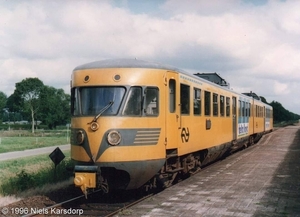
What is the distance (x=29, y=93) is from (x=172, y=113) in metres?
65.6

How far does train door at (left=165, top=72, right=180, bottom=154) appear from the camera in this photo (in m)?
10.1

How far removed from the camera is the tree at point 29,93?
70.9 m

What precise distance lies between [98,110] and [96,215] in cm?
210

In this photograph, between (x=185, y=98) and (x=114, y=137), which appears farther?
(x=185, y=98)

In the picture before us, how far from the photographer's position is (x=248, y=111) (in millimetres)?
23938

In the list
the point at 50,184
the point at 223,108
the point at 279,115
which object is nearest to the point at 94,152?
the point at 50,184

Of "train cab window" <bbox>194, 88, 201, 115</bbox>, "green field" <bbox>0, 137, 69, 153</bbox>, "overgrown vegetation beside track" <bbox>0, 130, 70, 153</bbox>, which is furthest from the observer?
"overgrown vegetation beside track" <bbox>0, 130, 70, 153</bbox>

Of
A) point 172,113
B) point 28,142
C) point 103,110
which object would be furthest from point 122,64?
point 28,142

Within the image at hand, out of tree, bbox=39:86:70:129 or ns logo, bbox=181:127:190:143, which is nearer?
ns logo, bbox=181:127:190:143

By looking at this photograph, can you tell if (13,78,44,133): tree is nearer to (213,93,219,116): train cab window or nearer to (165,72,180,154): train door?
(213,93,219,116): train cab window

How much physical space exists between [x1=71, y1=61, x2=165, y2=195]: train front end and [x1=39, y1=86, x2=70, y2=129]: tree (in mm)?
65889

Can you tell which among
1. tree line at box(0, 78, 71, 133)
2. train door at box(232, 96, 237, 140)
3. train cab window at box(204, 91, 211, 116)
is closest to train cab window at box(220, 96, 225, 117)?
train cab window at box(204, 91, 211, 116)

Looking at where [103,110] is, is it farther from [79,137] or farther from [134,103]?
[79,137]

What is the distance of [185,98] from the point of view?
11.3 meters
